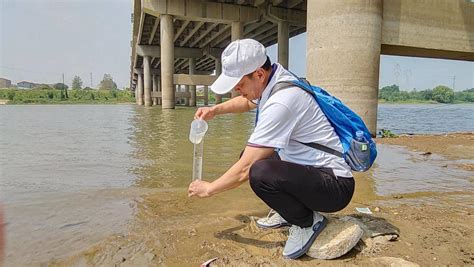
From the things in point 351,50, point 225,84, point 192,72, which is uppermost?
point 192,72

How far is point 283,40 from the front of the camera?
27.3 metres

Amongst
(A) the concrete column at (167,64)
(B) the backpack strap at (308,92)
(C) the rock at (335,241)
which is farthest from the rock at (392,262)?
(A) the concrete column at (167,64)

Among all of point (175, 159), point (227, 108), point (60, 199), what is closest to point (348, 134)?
point (227, 108)

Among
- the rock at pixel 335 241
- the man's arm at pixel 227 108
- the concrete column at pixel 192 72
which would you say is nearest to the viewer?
the rock at pixel 335 241

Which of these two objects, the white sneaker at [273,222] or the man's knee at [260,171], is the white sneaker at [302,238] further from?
the man's knee at [260,171]

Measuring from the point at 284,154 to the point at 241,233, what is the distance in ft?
2.43

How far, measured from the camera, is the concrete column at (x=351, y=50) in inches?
332

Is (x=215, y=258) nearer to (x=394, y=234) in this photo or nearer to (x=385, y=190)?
(x=394, y=234)

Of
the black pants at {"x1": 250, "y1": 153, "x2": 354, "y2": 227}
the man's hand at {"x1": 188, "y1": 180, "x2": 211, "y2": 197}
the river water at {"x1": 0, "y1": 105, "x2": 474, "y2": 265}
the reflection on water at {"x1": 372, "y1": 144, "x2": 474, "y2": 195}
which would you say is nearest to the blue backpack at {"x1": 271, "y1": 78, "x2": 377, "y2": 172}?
the black pants at {"x1": 250, "y1": 153, "x2": 354, "y2": 227}

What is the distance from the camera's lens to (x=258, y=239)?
7.68 feet

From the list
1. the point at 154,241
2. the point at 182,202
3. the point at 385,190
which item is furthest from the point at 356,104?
the point at 154,241

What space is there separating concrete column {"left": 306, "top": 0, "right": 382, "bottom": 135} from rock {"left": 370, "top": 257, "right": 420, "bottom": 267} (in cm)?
691

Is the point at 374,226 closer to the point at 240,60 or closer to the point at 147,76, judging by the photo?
the point at 240,60

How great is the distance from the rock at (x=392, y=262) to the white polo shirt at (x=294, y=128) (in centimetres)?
52
